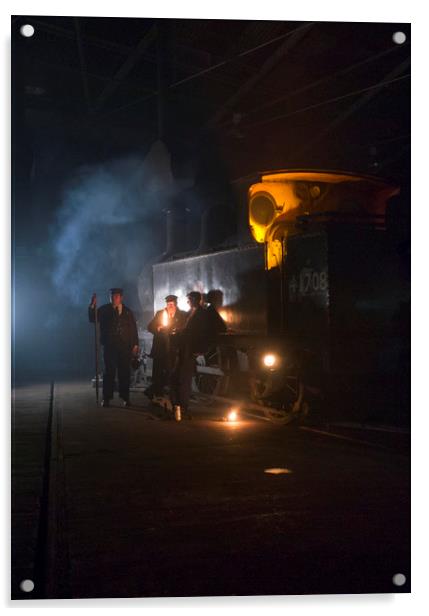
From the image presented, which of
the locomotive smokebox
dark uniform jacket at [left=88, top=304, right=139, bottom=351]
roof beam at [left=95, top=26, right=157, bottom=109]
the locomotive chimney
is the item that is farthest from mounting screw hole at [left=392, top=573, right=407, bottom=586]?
dark uniform jacket at [left=88, top=304, right=139, bottom=351]

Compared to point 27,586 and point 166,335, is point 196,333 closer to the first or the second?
point 166,335

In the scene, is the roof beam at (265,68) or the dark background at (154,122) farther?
the roof beam at (265,68)

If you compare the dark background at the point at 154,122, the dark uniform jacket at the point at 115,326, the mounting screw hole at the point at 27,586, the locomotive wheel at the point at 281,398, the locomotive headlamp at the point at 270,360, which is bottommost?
the mounting screw hole at the point at 27,586

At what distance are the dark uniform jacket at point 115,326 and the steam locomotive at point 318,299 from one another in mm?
2119

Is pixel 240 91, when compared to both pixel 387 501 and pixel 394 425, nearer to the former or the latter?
pixel 394 425

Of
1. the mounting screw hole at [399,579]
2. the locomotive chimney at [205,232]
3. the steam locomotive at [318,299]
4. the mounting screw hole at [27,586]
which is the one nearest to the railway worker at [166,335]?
the steam locomotive at [318,299]

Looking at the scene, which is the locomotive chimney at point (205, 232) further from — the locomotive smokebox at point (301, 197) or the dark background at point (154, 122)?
the locomotive smokebox at point (301, 197)

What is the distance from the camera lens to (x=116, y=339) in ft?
34.9

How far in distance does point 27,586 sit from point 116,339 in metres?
7.17

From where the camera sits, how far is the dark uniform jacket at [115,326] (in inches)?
414

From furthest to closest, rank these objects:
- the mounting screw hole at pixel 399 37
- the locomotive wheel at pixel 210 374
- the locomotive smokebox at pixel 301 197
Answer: the locomotive wheel at pixel 210 374 < the locomotive smokebox at pixel 301 197 < the mounting screw hole at pixel 399 37

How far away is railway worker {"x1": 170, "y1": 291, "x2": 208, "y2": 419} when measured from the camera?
28.8ft

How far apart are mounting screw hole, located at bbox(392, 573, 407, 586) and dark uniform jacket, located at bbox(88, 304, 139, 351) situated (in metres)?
7.46

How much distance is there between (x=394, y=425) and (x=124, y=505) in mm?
3154
